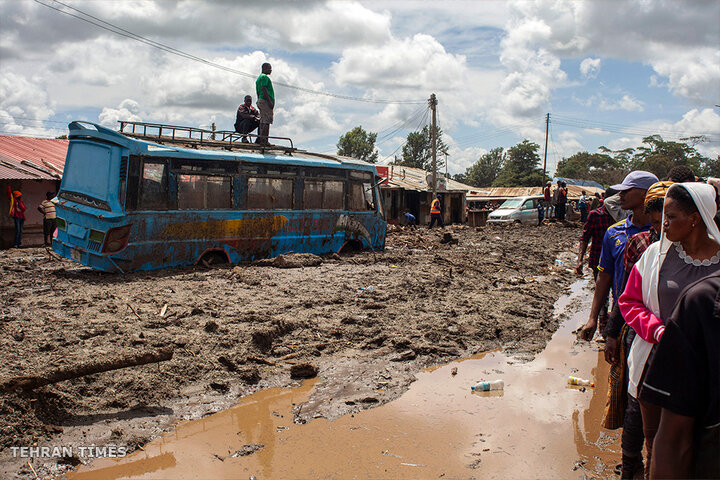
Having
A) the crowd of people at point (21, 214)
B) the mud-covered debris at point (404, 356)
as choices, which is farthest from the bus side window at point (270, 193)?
the crowd of people at point (21, 214)

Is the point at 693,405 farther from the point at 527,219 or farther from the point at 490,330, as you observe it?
the point at 527,219

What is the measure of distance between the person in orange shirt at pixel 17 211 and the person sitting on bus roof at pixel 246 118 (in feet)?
20.3

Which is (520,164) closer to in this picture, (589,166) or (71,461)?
(589,166)

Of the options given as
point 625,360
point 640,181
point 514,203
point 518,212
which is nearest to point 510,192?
point 514,203

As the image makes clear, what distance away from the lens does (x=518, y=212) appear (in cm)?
2570

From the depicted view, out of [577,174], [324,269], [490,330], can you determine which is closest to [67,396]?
[490,330]

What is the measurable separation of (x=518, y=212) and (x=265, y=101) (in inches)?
650

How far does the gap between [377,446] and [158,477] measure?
1.45m

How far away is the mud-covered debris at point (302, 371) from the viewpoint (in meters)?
5.16

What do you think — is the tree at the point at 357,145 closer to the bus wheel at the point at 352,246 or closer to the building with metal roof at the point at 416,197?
the building with metal roof at the point at 416,197

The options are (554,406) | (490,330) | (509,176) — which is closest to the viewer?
(554,406)

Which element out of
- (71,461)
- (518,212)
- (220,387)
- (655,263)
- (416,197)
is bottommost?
(71,461)

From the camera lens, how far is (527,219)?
85.0ft

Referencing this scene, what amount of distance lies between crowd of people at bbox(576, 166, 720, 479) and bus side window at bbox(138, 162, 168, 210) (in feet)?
25.8
